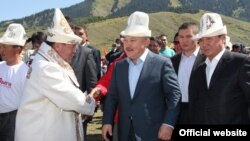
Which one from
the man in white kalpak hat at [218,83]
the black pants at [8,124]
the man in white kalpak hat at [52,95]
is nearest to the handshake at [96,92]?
the man in white kalpak hat at [52,95]

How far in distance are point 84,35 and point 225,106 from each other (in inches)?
149

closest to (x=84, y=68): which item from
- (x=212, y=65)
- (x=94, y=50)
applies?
(x=94, y=50)

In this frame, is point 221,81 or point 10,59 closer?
point 221,81

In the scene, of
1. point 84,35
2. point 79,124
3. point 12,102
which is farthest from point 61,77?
point 84,35

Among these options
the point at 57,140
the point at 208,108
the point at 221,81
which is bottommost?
the point at 57,140

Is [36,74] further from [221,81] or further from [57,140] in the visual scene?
[221,81]

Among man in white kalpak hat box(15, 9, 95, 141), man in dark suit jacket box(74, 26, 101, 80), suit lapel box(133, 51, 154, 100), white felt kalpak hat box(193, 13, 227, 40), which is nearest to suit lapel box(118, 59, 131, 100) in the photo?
suit lapel box(133, 51, 154, 100)

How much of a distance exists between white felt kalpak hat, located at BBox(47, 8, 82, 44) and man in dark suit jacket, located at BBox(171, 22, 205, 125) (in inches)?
63.5

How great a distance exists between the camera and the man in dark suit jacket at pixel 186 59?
19.2 feet

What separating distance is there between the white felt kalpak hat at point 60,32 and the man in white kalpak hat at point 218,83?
1457 millimetres

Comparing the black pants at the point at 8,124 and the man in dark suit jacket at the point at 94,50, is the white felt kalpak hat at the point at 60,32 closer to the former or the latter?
the black pants at the point at 8,124

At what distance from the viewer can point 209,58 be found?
518cm

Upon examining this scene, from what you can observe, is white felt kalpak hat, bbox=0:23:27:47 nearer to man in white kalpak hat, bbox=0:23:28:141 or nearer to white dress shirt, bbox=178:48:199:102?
man in white kalpak hat, bbox=0:23:28:141

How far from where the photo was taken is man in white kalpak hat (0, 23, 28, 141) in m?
6.36
